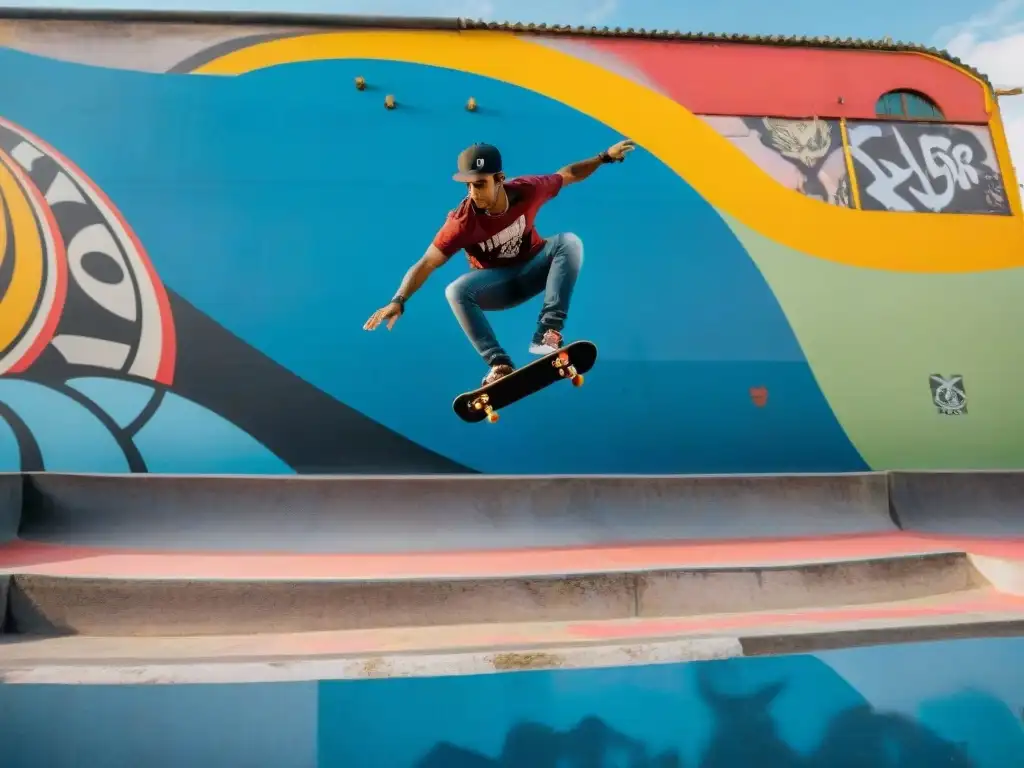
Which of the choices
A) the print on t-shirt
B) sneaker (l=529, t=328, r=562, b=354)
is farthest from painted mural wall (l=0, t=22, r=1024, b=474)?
the print on t-shirt

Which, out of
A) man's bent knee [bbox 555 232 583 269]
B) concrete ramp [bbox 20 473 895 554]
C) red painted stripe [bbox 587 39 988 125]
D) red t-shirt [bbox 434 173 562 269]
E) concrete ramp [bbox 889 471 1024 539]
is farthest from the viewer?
red painted stripe [bbox 587 39 988 125]

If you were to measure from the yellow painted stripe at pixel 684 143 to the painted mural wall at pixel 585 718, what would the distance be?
14.8 ft

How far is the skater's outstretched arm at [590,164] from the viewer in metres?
5.80

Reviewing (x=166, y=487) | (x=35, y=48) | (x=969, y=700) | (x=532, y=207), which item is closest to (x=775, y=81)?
(x=532, y=207)

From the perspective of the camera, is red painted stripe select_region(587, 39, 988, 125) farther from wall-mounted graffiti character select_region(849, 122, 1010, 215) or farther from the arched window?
wall-mounted graffiti character select_region(849, 122, 1010, 215)

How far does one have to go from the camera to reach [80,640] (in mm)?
3195

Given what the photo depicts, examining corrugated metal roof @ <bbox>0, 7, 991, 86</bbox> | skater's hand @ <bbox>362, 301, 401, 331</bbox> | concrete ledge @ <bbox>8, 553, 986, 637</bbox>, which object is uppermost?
corrugated metal roof @ <bbox>0, 7, 991, 86</bbox>

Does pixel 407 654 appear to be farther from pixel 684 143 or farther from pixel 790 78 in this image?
pixel 790 78

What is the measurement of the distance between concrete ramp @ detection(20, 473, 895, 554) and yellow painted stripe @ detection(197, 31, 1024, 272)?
2718mm

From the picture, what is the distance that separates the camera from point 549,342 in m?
5.39

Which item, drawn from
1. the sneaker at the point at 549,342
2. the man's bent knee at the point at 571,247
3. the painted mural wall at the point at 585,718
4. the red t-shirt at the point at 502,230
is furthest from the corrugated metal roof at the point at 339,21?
the painted mural wall at the point at 585,718

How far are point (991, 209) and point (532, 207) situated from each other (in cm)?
548

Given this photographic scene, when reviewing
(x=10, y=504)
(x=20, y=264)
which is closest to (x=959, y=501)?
(x=10, y=504)

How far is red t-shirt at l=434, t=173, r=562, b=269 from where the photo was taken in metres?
5.20
